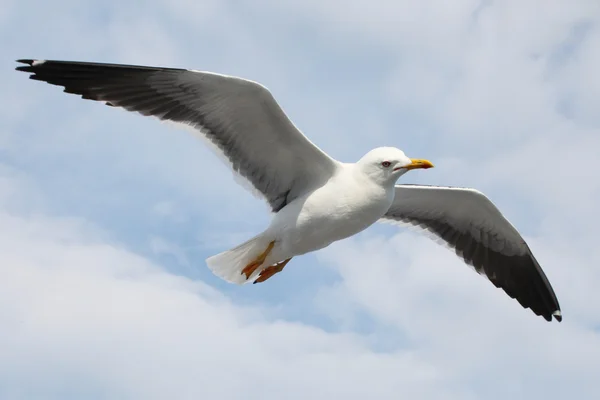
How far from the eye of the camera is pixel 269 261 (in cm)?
1046

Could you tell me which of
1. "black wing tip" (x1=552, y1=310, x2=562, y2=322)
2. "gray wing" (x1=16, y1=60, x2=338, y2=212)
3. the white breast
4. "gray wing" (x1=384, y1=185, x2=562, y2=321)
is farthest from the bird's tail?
"black wing tip" (x1=552, y1=310, x2=562, y2=322)

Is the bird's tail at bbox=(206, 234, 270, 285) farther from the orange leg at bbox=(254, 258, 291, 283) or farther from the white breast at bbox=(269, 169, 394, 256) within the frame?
the white breast at bbox=(269, 169, 394, 256)

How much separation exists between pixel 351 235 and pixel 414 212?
2597 mm

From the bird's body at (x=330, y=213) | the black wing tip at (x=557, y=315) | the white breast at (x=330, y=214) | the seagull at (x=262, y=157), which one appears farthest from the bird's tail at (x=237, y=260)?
the black wing tip at (x=557, y=315)

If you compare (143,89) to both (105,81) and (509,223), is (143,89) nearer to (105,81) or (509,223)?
(105,81)

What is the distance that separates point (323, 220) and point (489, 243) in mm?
3657

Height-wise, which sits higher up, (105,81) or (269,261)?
(105,81)

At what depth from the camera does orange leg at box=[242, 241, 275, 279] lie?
10367 mm

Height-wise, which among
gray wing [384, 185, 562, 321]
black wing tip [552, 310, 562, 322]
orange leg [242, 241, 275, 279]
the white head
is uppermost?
gray wing [384, 185, 562, 321]

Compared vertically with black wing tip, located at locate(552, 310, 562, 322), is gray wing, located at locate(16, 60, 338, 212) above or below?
below

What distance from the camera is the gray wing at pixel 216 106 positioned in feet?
31.6

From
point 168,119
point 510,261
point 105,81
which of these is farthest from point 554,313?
point 105,81

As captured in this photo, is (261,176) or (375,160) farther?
(261,176)

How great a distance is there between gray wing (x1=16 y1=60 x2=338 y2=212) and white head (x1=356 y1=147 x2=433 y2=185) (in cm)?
56
